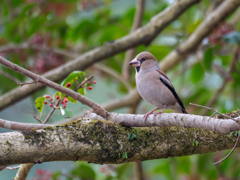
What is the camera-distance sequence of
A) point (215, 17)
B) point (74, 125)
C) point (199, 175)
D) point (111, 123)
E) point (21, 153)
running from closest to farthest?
point (21, 153), point (74, 125), point (111, 123), point (215, 17), point (199, 175)

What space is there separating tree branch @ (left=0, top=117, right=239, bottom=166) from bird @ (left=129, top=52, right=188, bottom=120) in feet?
2.27

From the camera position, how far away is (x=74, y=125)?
2.19m

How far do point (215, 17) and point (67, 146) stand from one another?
3.19 meters

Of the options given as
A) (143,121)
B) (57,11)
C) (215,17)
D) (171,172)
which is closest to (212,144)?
(143,121)

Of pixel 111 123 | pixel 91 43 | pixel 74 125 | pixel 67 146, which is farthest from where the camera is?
pixel 91 43

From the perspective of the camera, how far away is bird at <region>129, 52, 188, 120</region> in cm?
318

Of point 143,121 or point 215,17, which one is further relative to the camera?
point 215,17

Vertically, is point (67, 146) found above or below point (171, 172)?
below

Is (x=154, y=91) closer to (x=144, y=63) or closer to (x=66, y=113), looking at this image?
(x=144, y=63)

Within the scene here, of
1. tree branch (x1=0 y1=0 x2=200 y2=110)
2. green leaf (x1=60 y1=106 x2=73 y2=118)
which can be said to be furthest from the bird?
green leaf (x1=60 y1=106 x2=73 y2=118)

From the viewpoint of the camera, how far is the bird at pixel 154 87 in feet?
10.4

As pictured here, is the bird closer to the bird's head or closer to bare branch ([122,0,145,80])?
the bird's head

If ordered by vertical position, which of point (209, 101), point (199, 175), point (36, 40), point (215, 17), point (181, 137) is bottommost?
point (181, 137)

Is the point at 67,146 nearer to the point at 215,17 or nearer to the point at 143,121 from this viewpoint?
the point at 143,121
